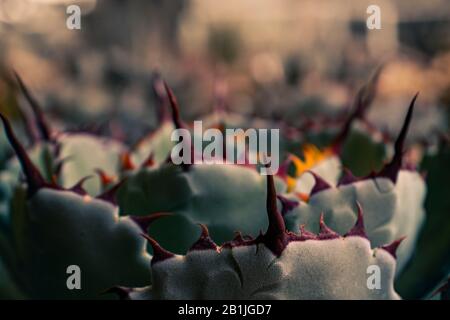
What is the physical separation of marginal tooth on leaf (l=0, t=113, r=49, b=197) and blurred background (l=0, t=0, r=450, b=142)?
0.53 m

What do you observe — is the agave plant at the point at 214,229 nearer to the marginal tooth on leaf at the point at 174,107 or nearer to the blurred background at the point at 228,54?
the marginal tooth on leaf at the point at 174,107

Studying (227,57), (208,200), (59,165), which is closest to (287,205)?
(208,200)

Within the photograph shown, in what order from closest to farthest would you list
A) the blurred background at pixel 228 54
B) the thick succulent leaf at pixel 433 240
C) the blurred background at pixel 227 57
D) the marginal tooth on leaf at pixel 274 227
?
1. the marginal tooth on leaf at pixel 274 227
2. the thick succulent leaf at pixel 433 240
3. the blurred background at pixel 227 57
4. the blurred background at pixel 228 54

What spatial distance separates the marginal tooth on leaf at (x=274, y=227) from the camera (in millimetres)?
280

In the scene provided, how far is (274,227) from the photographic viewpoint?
28 cm

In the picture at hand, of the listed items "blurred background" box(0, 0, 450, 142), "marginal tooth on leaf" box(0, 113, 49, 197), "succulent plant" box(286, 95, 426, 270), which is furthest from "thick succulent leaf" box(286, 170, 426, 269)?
"blurred background" box(0, 0, 450, 142)

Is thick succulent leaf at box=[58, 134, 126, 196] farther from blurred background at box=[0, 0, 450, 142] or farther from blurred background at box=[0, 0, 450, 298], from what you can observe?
blurred background at box=[0, 0, 450, 142]

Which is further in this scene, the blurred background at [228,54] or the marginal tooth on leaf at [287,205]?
the blurred background at [228,54]

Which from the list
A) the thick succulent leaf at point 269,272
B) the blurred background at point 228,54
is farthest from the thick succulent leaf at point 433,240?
the blurred background at point 228,54

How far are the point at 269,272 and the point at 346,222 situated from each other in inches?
2.8

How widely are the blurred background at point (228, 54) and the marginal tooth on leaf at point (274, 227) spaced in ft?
1.83

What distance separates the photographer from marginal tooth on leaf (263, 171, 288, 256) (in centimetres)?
28

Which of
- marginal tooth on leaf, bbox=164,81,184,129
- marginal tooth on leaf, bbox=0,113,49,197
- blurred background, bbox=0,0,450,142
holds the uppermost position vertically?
marginal tooth on leaf, bbox=164,81,184,129

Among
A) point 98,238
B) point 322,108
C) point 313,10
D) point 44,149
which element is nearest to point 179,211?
point 98,238
